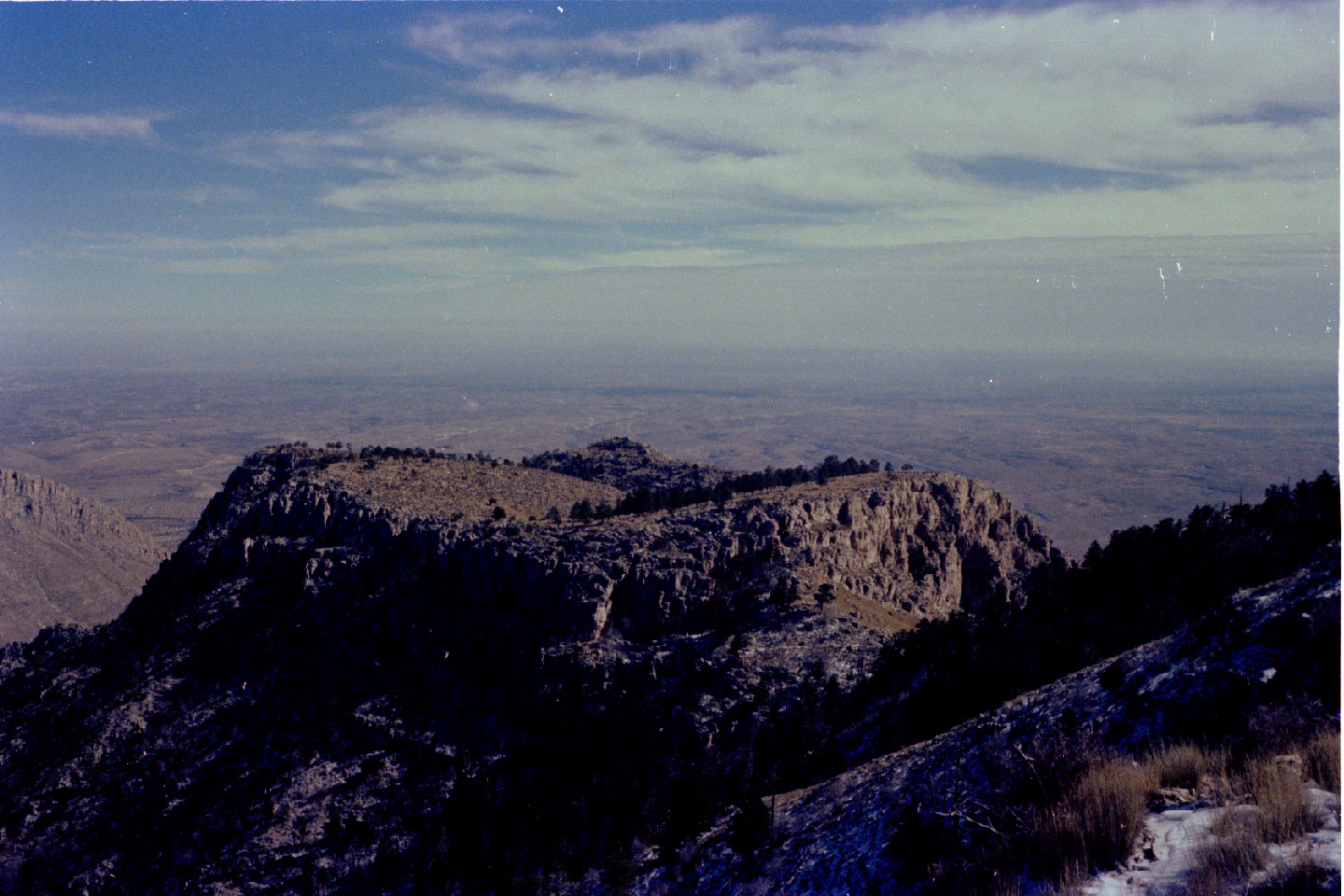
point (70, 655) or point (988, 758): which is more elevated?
point (988, 758)

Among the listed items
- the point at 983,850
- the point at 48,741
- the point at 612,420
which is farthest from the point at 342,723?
the point at 612,420

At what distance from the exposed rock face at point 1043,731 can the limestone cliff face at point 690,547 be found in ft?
43.4

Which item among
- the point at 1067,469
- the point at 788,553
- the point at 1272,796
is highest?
the point at 1272,796

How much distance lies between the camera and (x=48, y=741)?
2947 centimetres

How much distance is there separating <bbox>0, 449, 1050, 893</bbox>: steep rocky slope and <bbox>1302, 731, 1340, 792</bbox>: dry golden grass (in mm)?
9569

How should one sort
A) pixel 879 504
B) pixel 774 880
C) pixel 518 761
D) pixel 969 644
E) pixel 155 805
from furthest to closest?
1. pixel 879 504
2. pixel 155 805
3. pixel 518 761
4. pixel 969 644
5. pixel 774 880

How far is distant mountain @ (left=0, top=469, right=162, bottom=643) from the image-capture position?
277 feet

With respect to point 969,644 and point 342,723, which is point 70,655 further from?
point 969,644

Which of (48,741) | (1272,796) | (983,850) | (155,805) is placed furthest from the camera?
(48,741)

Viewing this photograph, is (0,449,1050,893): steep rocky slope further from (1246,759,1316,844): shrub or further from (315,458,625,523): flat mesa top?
(1246,759,1316,844): shrub

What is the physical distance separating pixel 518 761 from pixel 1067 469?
430 feet

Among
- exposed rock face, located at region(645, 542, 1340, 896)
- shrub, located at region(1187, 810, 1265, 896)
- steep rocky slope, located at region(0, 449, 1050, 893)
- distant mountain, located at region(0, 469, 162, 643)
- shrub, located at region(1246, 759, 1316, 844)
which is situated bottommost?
distant mountain, located at region(0, 469, 162, 643)

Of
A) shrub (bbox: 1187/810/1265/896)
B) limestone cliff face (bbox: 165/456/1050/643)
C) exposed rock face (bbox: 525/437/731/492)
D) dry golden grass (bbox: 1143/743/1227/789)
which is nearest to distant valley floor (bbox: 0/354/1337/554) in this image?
exposed rock face (bbox: 525/437/731/492)

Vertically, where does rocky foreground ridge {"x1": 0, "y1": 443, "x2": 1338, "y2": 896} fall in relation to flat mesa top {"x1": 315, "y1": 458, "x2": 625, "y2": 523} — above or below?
below
